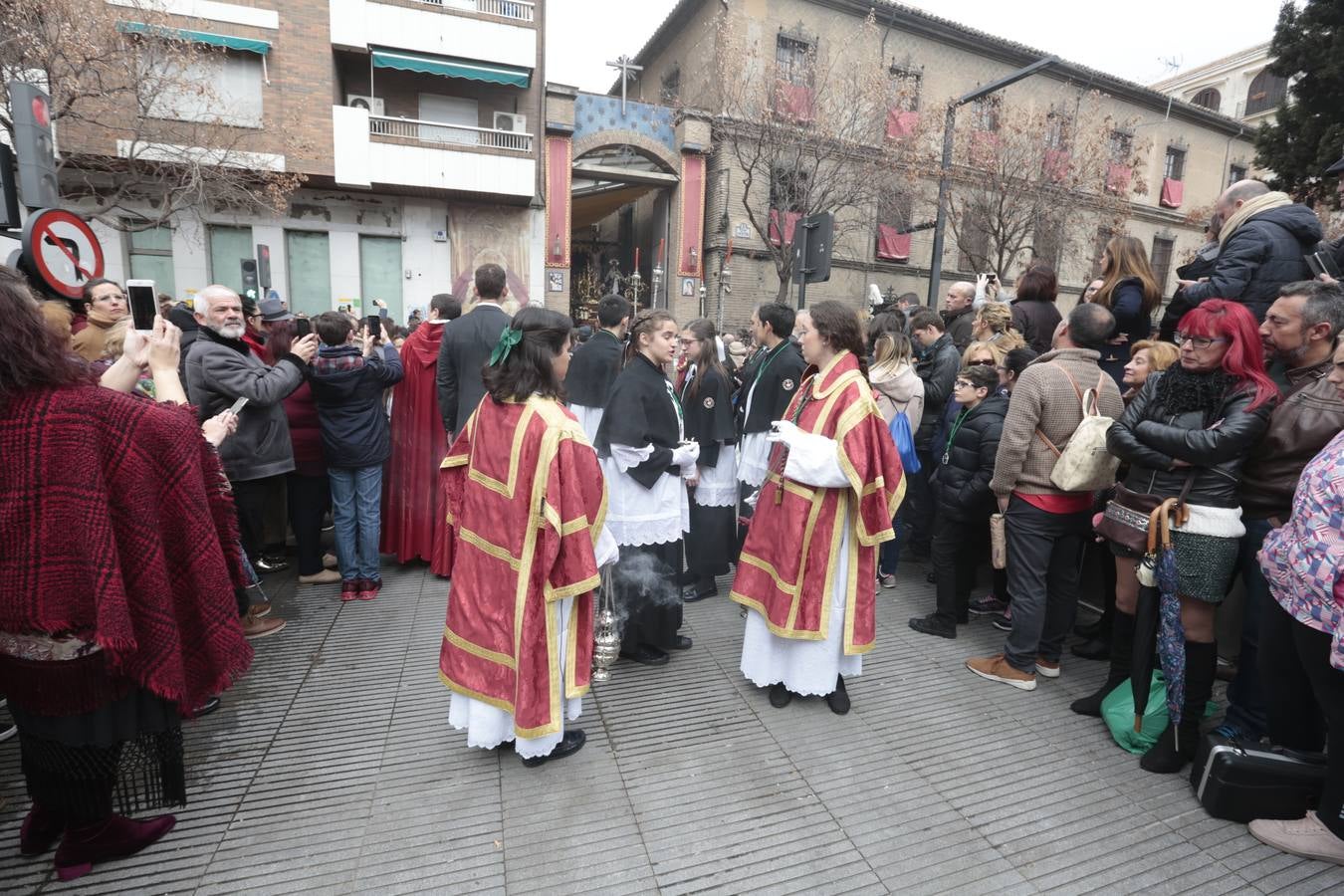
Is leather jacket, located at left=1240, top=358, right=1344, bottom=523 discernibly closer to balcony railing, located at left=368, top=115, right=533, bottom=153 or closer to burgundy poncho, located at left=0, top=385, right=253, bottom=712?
burgundy poncho, located at left=0, top=385, right=253, bottom=712

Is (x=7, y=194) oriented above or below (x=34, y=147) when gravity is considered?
below

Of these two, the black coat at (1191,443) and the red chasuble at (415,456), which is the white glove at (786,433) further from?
the red chasuble at (415,456)

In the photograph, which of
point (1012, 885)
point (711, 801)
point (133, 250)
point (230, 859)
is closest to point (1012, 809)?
point (1012, 885)

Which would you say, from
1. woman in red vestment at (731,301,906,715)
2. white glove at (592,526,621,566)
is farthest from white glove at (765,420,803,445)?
white glove at (592,526,621,566)

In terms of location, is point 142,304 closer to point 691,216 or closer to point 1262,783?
point 1262,783

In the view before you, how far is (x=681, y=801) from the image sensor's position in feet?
9.11

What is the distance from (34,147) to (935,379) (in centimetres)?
597

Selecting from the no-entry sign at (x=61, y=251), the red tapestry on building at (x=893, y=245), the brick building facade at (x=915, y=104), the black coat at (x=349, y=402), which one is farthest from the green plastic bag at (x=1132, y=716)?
the red tapestry on building at (x=893, y=245)

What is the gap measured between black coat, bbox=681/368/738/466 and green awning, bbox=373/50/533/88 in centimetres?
1476

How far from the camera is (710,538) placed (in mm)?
5031

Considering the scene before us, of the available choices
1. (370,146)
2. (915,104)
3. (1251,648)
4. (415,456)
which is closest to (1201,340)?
(1251,648)

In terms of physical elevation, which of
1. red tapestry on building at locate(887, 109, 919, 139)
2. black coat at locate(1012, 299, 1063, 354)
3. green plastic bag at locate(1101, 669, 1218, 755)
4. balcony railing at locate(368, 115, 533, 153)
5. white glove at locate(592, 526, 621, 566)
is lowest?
green plastic bag at locate(1101, 669, 1218, 755)

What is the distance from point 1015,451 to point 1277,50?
44.3 feet

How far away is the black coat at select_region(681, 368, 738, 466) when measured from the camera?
487cm
